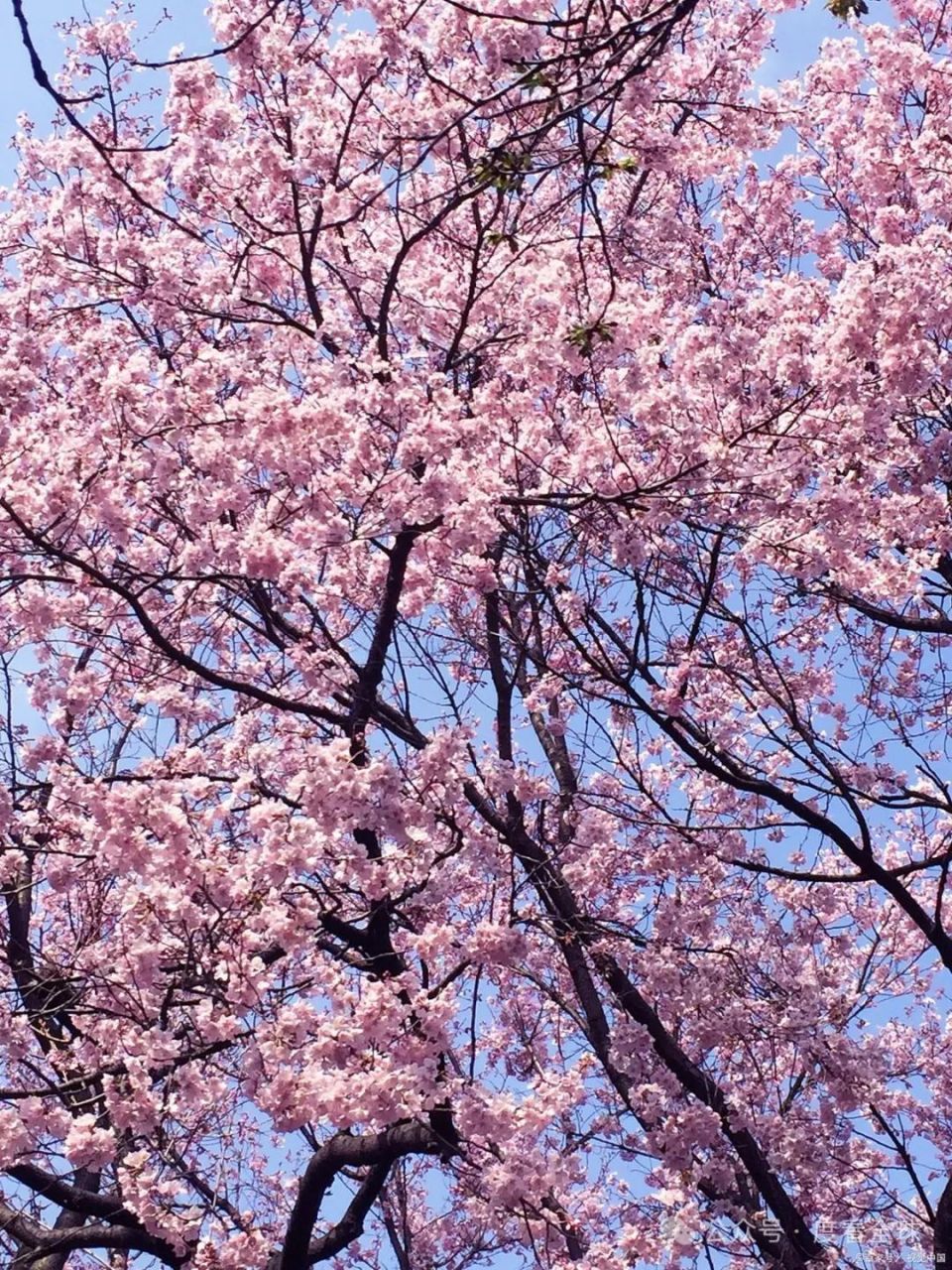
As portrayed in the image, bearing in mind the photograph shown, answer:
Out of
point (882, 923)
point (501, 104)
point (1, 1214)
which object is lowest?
Answer: point (1, 1214)

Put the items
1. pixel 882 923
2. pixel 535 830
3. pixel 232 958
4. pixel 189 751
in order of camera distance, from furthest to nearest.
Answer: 1. pixel 882 923
2. pixel 535 830
3. pixel 189 751
4. pixel 232 958

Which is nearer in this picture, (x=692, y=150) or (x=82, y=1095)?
(x=82, y=1095)

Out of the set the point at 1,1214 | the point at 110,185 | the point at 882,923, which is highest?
the point at 110,185

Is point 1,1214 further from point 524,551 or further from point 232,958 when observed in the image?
point 524,551

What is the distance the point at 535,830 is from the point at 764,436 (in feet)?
9.75

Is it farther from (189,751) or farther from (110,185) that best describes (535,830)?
(110,185)

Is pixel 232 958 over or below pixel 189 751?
below

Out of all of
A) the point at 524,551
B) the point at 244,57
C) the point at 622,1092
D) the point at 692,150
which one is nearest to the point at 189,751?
the point at 524,551

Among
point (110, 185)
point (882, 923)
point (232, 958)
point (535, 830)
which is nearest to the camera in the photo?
point (232, 958)

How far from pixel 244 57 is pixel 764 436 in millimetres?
3925

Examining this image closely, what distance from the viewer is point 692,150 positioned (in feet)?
31.9

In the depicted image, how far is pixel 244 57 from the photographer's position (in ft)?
26.5

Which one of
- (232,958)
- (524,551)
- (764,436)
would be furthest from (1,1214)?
(764,436)

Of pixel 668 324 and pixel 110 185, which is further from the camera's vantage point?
pixel 110 185
